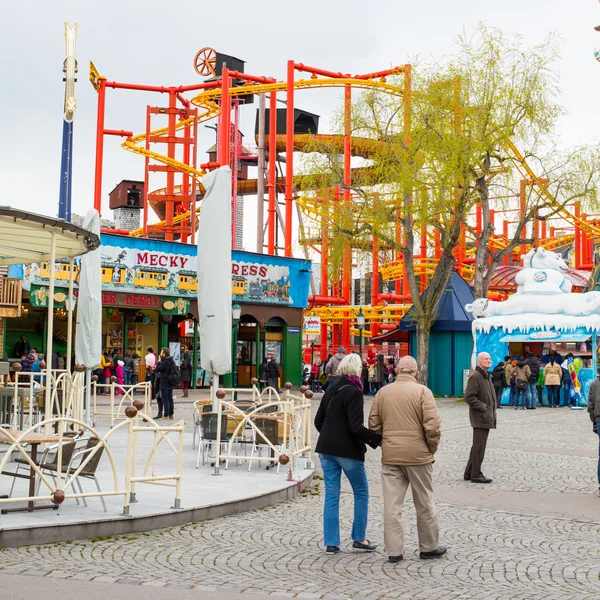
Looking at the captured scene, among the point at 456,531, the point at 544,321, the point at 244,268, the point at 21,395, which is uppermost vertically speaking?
the point at 244,268

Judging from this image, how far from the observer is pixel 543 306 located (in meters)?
27.6

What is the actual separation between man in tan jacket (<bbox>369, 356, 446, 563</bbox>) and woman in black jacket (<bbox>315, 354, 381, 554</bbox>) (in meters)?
0.21

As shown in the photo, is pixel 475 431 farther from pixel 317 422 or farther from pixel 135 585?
pixel 135 585

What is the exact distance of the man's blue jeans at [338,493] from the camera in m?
7.18

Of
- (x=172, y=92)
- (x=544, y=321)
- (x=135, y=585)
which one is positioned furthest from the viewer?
(x=172, y=92)

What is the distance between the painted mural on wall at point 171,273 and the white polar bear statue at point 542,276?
9.70m

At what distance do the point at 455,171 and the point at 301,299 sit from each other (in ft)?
35.7

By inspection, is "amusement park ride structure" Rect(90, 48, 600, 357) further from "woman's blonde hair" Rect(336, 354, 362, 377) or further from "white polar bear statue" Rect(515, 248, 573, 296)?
"woman's blonde hair" Rect(336, 354, 362, 377)

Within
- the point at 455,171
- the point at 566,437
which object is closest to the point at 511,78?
the point at 455,171

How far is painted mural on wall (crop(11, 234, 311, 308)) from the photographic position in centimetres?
2925

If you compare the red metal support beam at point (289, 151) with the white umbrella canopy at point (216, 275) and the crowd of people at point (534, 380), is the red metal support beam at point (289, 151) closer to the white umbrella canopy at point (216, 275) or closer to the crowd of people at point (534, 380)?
the crowd of people at point (534, 380)

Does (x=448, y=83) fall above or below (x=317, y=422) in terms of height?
above

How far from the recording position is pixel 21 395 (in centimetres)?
1236

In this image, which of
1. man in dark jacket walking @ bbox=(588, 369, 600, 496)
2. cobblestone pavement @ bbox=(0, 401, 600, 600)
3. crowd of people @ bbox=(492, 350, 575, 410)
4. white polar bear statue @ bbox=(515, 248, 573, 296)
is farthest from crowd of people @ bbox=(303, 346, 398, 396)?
cobblestone pavement @ bbox=(0, 401, 600, 600)
